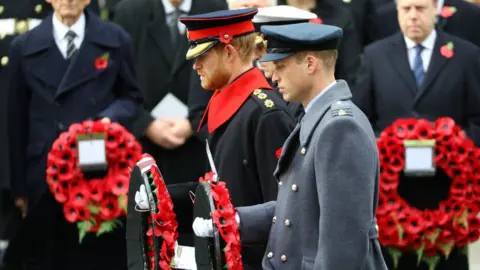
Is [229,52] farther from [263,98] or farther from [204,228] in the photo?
[204,228]

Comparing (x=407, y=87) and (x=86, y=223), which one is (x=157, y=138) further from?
(x=407, y=87)

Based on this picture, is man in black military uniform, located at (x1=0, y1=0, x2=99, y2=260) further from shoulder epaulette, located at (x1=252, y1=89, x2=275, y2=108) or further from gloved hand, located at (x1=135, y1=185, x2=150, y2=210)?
gloved hand, located at (x1=135, y1=185, x2=150, y2=210)

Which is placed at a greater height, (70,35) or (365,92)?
(70,35)

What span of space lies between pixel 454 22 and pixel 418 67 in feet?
2.41

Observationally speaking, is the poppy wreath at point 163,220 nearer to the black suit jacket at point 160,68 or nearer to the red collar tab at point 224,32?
the red collar tab at point 224,32

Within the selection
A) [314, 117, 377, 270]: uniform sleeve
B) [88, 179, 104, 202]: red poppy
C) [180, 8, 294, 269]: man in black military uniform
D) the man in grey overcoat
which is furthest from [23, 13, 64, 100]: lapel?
[314, 117, 377, 270]: uniform sleeve

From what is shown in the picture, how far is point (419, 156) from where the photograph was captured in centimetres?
878

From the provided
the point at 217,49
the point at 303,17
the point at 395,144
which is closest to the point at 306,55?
the point at 217,49

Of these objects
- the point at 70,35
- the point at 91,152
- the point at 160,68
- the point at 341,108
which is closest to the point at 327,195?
the point at 341,108

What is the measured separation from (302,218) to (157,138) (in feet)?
13.3

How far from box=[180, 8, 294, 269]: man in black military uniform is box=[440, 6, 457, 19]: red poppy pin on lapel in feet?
11.3

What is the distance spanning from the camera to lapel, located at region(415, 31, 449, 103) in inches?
364

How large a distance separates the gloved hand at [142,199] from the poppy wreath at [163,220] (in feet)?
0.15

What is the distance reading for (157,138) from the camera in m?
9.39
